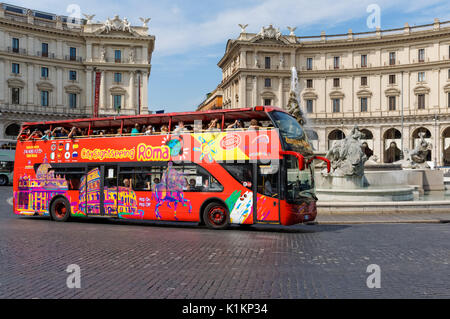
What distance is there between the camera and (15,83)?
6494 cm

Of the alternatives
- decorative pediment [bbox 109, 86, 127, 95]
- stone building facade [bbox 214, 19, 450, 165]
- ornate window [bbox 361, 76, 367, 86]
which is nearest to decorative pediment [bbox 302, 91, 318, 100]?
stone building facade [bbox 214, 19, 450, 165]

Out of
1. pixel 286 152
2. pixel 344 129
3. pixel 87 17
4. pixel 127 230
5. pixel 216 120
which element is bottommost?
pixel 127 230

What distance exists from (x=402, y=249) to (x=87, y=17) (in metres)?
69.8

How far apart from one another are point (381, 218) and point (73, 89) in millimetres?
61556

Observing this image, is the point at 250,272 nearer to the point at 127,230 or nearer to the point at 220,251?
the point at 220,251

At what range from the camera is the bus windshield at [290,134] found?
1368 cm

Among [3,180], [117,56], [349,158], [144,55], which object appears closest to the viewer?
[349,158]

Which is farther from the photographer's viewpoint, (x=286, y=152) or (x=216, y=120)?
(x=216, y=120)

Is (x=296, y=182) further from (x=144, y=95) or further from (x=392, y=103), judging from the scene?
(x=392, y=103)

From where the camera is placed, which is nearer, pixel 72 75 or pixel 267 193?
pixel 267 193

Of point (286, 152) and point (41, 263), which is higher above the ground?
point (286, 152)

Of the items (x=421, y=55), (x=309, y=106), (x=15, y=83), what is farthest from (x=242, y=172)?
(x=421, y=55)
